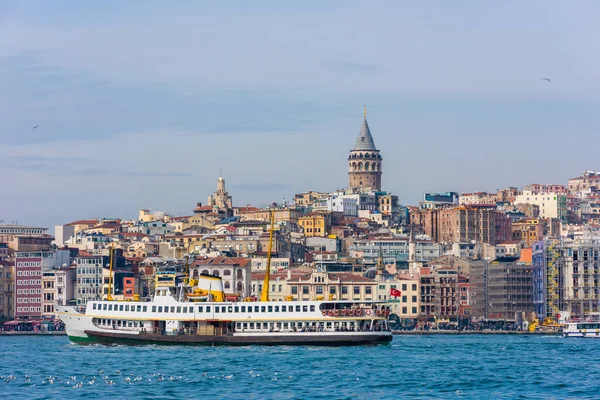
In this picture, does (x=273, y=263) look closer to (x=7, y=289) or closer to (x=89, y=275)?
(x=89, y=275)

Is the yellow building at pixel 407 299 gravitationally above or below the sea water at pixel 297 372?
above

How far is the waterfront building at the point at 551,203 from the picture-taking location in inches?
7343

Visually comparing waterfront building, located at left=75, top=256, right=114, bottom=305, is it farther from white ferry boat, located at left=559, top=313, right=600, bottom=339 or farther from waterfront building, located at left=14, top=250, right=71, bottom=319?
white ferry boat, located at left=559, top=313, right=600, bottom=339

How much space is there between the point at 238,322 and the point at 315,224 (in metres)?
83.6

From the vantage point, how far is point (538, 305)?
12156cm

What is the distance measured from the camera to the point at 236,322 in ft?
253

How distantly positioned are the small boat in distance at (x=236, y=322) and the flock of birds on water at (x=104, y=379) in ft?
55.0

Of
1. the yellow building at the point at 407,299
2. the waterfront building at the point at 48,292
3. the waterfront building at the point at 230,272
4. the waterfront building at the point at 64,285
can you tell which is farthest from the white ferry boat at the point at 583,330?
the waterfront building at the point at 48,292

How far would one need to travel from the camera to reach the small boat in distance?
251 ft

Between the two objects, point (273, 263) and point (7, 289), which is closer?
point (7, 289)

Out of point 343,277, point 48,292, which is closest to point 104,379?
point 343,277

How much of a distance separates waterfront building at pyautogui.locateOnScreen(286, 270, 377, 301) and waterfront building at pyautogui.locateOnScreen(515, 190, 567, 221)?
73.1m

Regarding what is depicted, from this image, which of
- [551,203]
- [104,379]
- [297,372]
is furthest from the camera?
[551,203]

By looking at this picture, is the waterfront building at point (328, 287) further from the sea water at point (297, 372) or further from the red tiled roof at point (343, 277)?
the sea water at point (297, 372)
